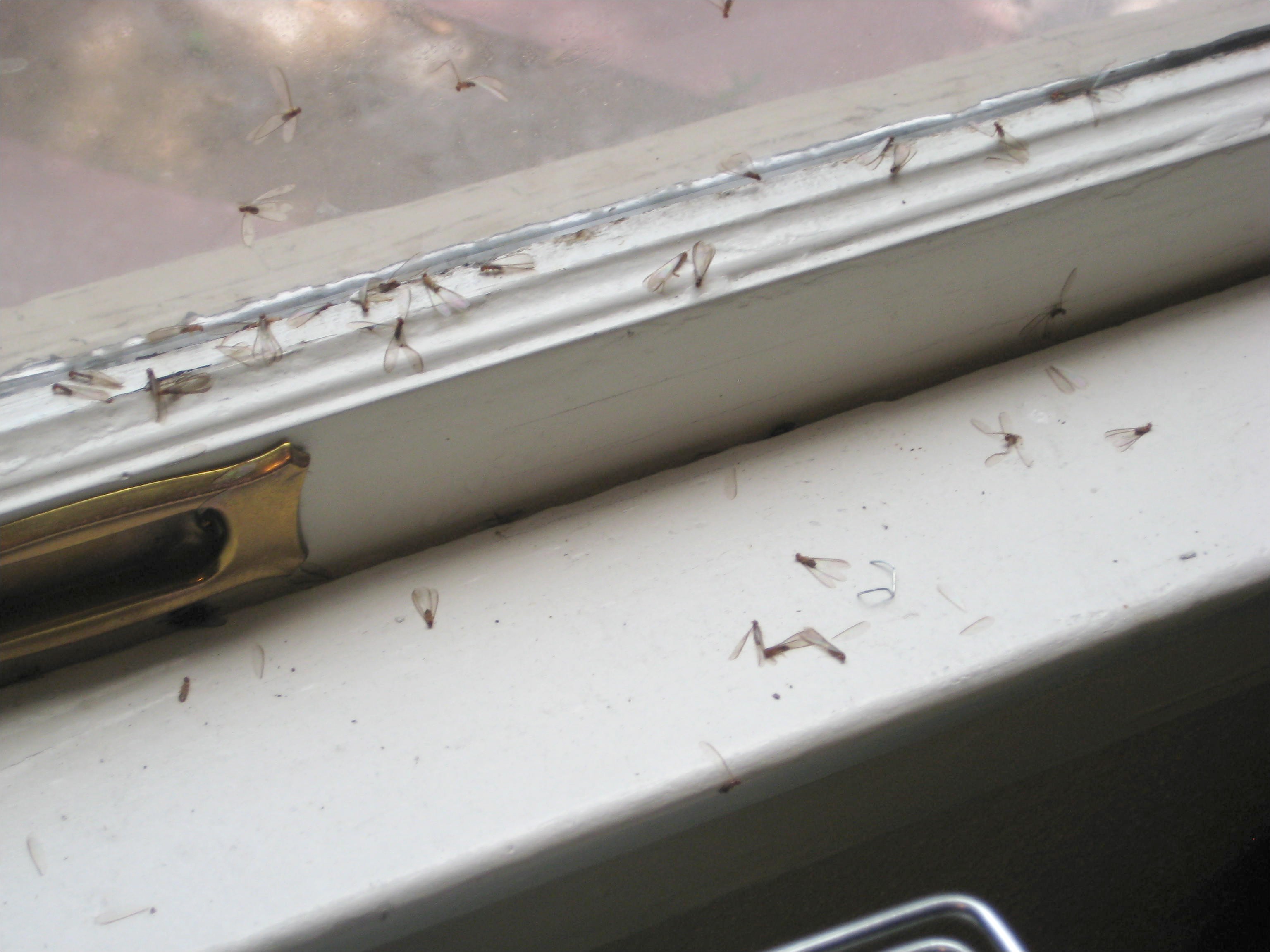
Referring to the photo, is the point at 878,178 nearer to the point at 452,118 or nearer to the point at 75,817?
the point at 452,118

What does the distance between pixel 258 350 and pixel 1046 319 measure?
1.62ft

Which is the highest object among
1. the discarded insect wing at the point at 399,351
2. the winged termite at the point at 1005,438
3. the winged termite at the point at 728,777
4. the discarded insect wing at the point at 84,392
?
the discarded insect wing at the point at 84,392

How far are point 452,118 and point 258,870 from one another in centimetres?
42

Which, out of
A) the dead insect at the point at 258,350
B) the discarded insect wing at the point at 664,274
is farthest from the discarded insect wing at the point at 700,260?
the dead insect at the point at 258,350

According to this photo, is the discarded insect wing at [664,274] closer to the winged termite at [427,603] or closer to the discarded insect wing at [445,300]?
the discarded insect wing at [445,300]

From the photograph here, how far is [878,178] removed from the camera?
1.63ft

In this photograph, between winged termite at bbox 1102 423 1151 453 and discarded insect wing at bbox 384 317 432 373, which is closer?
discarded insect wing at bbox 384 317 432 373

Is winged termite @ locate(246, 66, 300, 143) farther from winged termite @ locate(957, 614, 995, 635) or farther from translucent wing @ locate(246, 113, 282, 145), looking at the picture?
winged termite @ locate(957, 614, 995, 635)

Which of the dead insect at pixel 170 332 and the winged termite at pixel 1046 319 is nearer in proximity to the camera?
the dead insect at pixel 170 332

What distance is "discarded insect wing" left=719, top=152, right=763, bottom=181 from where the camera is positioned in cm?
49

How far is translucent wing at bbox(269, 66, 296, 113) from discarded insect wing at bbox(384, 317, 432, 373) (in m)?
0.15

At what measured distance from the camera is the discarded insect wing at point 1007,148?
51cm

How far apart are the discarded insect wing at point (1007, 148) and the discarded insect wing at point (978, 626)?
0.26m

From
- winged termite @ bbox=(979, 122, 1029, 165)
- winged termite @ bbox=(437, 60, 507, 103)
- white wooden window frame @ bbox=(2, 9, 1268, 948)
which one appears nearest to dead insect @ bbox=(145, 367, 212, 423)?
white wooden window frame @ bbox=(2, 9, 1268, 948)
